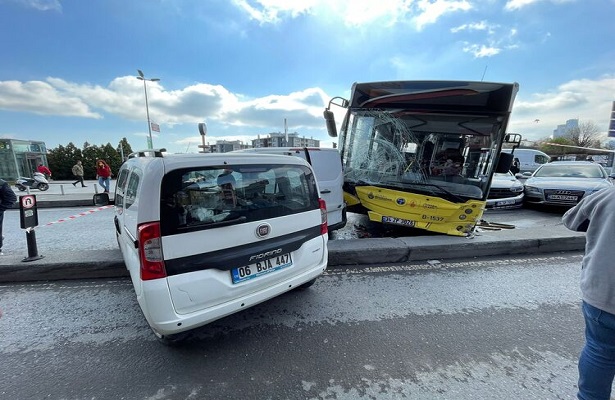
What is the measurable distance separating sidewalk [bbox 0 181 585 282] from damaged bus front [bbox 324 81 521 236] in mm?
432

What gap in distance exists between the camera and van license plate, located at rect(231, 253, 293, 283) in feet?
7.97

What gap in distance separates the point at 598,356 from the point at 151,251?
299 cm

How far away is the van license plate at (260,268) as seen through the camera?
2.43 meters

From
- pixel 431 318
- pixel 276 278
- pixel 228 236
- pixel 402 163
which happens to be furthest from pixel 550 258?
pixel 228 236

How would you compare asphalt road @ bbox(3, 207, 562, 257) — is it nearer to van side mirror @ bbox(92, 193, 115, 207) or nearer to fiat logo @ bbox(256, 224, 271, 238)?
van side mirror @ bbox(92, 193, 115, 207)

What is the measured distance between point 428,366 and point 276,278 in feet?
4.95

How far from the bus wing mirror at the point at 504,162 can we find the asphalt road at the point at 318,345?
200cm

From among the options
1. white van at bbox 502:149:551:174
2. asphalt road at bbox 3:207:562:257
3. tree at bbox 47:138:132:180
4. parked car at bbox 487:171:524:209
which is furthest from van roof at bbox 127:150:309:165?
tree at bbox 47:138:132:180

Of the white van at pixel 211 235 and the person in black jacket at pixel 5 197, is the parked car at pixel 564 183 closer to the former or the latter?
the white van at pixel 211 235

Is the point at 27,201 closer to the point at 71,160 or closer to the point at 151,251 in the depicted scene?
the point at 151,251

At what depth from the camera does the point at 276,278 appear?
8.87 ft

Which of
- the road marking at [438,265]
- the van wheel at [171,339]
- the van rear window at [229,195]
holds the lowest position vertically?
the road marking at [438,265]

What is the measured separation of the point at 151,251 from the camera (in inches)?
82.9

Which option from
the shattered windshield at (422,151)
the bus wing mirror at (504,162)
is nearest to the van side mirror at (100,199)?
the shattered windshield at (422,151)
